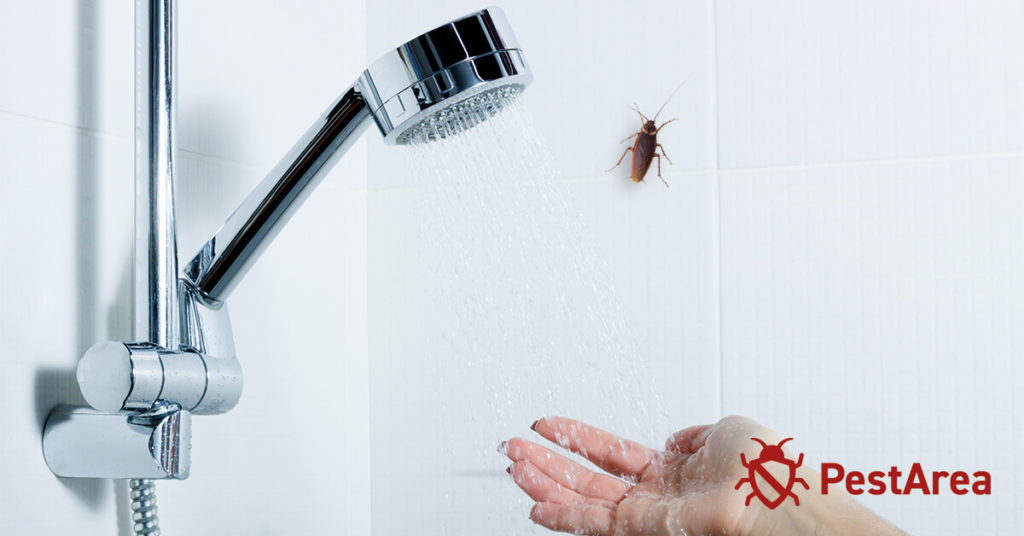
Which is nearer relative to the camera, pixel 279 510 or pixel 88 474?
pixel 88 474

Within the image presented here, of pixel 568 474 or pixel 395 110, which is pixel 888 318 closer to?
pixel 568 474

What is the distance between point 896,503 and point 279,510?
23.9 inches

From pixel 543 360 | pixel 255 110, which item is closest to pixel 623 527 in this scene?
pixel 543 360

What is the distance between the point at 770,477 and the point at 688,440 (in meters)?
0.08

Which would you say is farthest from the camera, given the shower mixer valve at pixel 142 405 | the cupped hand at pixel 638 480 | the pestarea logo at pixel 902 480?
the pestarea logo at pixel 902 480

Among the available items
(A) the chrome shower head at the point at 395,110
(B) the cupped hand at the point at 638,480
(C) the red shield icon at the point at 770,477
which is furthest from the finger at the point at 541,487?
(A) the chrome shower head at the point at 395,110

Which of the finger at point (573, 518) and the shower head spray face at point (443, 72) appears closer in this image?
the shower head spray face at point (443, 72)

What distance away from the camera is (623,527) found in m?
0.82

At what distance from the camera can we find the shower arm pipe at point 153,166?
0.60 m

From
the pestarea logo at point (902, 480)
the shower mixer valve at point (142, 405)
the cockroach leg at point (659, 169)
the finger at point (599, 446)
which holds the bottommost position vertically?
the pestarea logo at point (902, 480)

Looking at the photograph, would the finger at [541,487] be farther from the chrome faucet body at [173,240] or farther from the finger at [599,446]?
the chrome faucet body at [173,240]

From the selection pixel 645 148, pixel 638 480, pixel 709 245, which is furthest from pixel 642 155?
pixel 638 480

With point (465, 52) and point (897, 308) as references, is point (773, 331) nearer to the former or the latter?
point (897, 308)

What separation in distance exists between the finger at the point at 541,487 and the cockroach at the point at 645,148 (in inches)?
13.3
